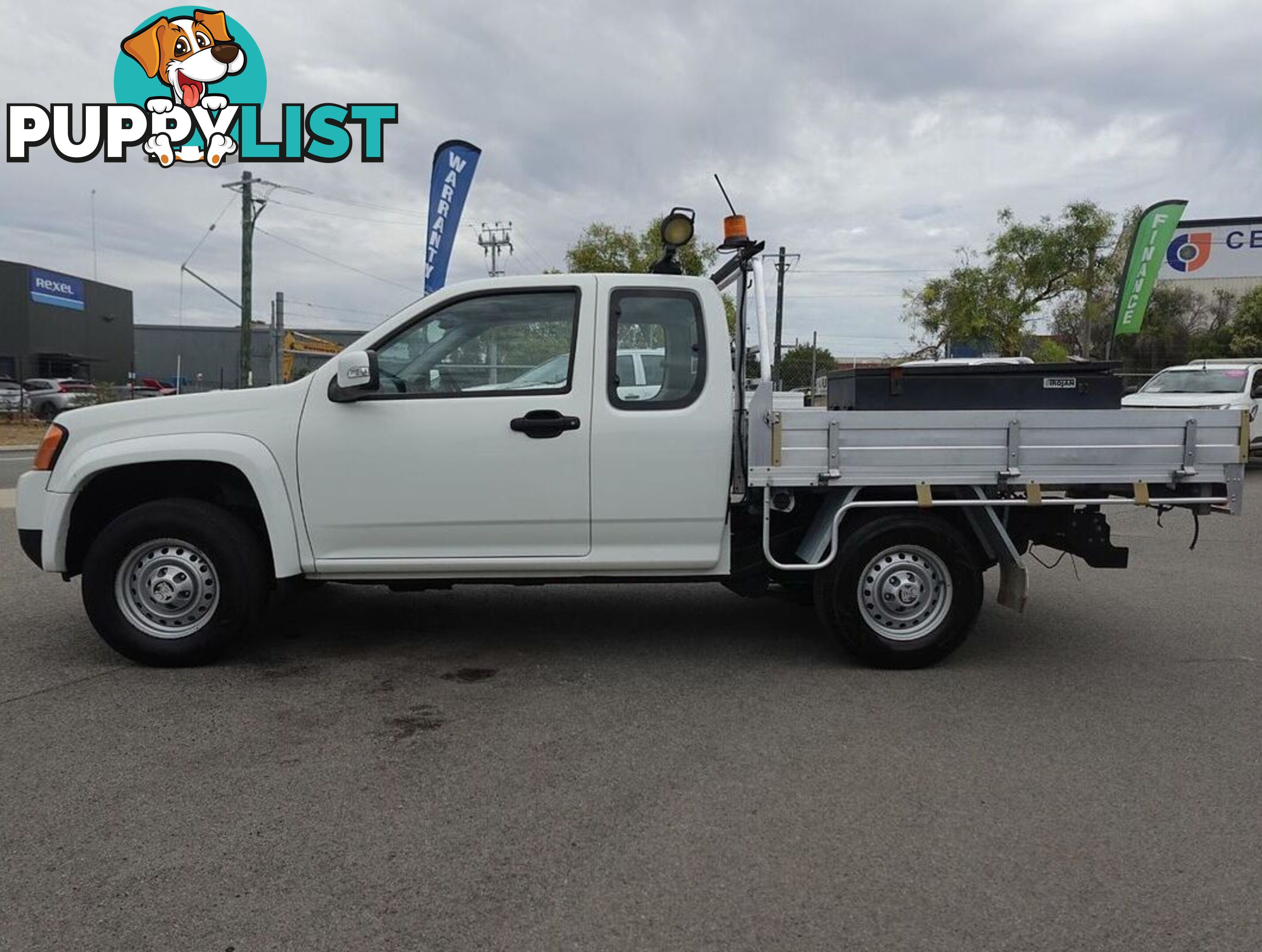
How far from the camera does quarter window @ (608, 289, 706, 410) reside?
4852 mm

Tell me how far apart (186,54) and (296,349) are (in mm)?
20125

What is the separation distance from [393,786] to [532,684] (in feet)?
4.10

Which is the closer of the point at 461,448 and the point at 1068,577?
the point at 461,448

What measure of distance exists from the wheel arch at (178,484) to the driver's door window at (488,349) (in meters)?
0.76

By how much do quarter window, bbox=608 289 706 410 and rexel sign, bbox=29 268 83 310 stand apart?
49629mm

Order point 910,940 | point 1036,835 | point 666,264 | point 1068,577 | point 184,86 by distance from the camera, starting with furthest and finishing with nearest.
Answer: point 184,86 → point 1068,577 → point 666,264 → point 1036,835 → point 910,940

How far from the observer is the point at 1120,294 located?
25.3m

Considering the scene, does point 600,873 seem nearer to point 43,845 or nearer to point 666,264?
point 43,845

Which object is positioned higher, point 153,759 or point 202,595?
point 202,595

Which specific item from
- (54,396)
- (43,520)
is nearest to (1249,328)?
(43,520)

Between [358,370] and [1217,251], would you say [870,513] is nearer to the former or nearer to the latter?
[358,370]

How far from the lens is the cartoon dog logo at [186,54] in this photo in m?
15.3

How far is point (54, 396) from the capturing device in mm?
30578

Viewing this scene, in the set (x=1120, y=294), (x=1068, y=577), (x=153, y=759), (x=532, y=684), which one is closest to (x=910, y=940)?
(x=532, y=684)
